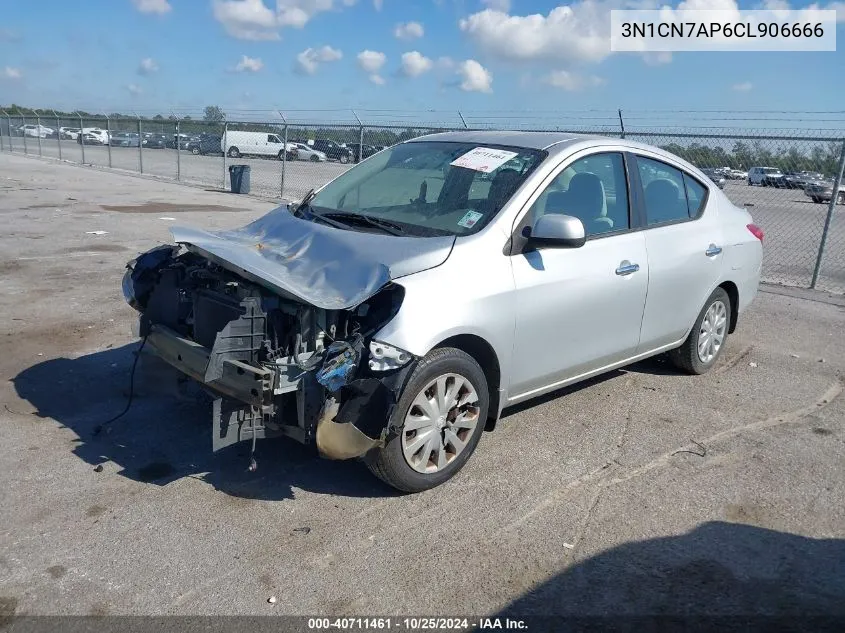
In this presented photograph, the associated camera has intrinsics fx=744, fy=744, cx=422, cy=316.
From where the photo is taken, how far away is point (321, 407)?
3574 millimetres

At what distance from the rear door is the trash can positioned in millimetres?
15977

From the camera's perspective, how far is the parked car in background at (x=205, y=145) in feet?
91.7

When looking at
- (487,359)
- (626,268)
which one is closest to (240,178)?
(626,268)

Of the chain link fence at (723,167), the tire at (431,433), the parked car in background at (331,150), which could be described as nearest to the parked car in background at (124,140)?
the chain link fence at (723,167)

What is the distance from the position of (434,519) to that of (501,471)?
0.69 meters

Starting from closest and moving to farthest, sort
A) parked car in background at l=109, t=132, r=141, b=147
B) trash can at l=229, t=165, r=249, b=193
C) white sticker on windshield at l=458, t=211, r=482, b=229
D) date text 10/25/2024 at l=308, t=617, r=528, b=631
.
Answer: date text 10/25/2024 at l=308, t=617, r=528, b=631 < white sticker on windshield at l=458, t=211, r=482, b=229 < trash can at l=229, t=165, r=249, b=193 < parked car in background at l=109, t=132, r=141, b=147

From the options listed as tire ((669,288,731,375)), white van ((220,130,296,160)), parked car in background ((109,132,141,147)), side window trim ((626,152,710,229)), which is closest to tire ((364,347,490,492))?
side window trim ((626,152,710,229))

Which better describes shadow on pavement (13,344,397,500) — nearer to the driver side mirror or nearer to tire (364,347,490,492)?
tire (364,347,490,492)

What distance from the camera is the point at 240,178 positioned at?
2003cm

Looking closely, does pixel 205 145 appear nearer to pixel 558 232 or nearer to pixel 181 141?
pixel 181 141

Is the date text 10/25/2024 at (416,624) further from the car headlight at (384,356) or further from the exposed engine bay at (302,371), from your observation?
the car headlight at (384,356)

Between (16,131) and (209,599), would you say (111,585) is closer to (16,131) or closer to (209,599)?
→ (209,599)

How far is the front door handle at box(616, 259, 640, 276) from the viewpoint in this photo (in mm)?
4796

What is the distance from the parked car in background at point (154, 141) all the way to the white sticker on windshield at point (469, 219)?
28338 millimetres
